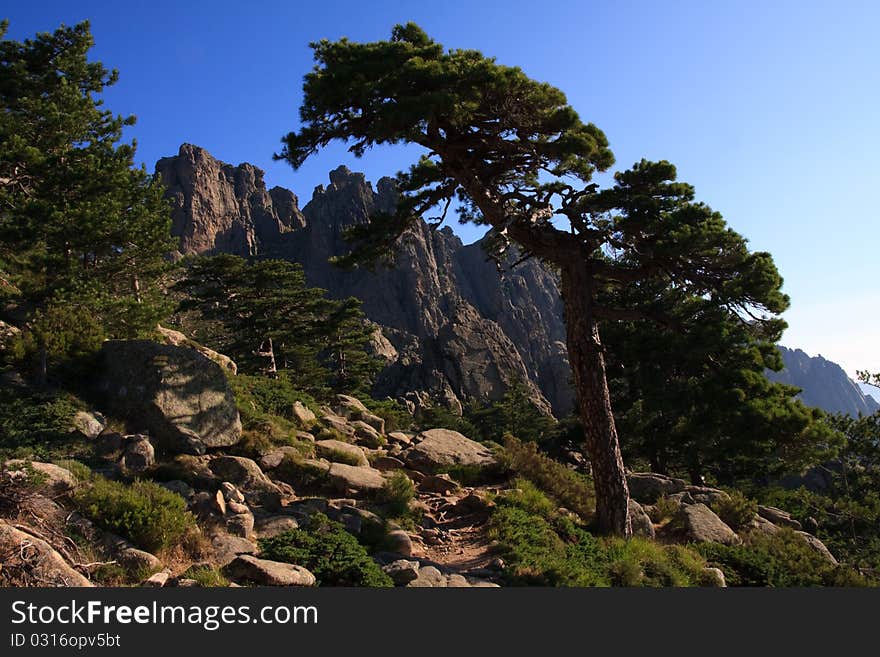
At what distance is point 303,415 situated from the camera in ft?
45.4

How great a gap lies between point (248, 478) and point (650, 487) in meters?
11.0

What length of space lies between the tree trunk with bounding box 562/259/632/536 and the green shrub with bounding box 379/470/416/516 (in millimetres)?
3682

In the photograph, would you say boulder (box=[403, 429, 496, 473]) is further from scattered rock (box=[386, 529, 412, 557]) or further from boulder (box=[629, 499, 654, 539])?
scattered rock (box=[386, 529, 412, 557])

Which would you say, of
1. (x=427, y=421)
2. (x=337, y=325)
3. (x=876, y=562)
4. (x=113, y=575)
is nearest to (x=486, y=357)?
(x=427, y=421)

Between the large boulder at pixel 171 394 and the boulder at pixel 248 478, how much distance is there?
1.88 ft

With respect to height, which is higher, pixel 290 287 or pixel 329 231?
pixel 329 231

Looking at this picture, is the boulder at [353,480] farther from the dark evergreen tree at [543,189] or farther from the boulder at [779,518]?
the boulder at [779,518]

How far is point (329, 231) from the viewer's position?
9919 cm

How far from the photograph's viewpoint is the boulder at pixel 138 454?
7.92 m

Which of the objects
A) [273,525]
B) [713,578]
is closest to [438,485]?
[273,525]

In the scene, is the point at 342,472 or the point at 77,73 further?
the point at 77,73

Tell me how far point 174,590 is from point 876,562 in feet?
51.9

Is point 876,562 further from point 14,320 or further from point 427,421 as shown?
point 427,421

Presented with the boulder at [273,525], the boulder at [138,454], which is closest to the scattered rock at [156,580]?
the boulder at [273,525]
